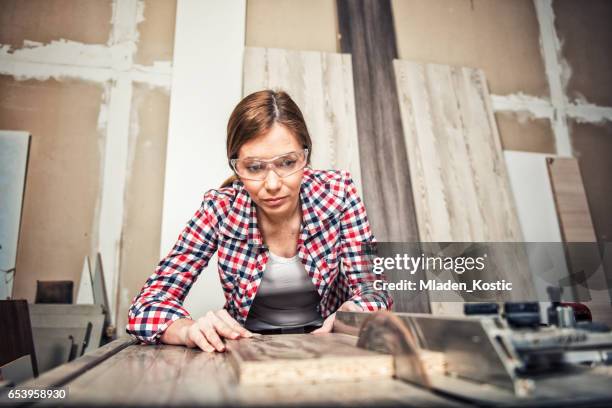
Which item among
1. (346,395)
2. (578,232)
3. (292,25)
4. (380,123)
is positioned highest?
(292,25)

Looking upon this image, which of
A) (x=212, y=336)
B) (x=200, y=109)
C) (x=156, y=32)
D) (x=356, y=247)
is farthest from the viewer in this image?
(x=156, y=32)

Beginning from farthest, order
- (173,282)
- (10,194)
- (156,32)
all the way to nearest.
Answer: (156,32) → (10,194) → (173,282)

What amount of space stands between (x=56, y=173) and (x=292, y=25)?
202cm

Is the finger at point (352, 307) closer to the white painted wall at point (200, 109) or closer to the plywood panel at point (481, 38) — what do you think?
the white painted wall at point (200, 109)

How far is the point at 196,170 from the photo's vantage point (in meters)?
2.66

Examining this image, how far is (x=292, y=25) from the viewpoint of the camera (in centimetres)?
324

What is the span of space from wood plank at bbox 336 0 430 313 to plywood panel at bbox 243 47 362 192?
10 centimetres

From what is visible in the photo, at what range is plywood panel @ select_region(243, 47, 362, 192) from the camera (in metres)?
2.75

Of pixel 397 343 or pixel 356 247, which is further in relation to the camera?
pixel 356 247

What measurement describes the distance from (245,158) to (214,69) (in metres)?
1.70

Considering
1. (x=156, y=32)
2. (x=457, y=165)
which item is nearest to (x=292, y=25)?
(x=156, y=32)

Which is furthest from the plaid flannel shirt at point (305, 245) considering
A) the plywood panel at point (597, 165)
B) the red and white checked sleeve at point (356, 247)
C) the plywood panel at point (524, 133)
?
the plywood panel at point (597, 165)

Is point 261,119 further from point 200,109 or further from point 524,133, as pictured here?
point 524,133

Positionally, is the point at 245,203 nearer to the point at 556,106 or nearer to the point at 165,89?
the point at 165,89
